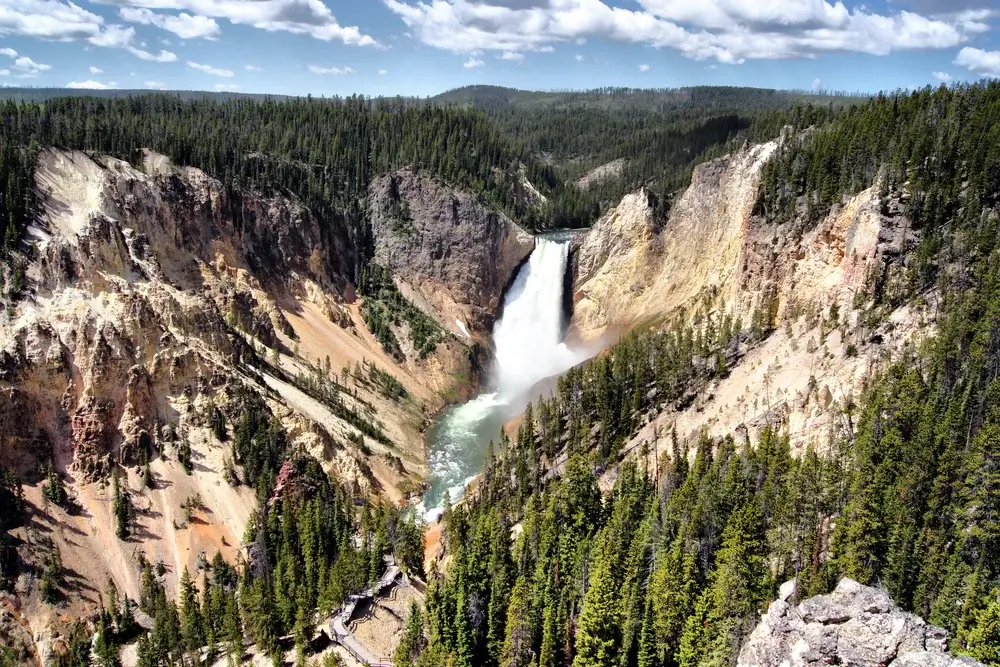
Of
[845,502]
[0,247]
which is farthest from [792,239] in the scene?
[0,247]

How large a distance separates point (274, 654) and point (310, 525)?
13.1 meters

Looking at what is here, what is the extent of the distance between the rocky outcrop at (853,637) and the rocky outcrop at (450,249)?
270 feet

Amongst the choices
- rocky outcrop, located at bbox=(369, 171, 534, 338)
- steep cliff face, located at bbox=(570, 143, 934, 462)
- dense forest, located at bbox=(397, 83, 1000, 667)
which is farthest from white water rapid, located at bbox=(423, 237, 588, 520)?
dense forest, located at bbox=(397, 83, 1000, 667)

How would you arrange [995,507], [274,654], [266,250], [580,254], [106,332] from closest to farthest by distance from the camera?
[995,507] → [274,654] → [106,332] → [266,250] → [580,254]

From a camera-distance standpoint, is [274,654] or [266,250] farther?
[266,250]

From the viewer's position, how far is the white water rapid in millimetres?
82062

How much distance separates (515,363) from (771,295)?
4646 centimetres

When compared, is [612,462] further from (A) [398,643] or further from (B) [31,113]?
(B) [31,113]

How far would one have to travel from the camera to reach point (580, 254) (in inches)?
4250

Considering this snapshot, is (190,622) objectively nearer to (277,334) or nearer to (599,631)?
(599,631)

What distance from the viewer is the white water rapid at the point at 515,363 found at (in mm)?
82062

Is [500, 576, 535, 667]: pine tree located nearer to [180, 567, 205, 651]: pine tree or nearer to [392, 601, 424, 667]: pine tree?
[392, 601, 424, 667]: pine tree

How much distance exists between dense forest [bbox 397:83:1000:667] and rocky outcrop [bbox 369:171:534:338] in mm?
44917

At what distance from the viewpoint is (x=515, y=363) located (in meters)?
107
